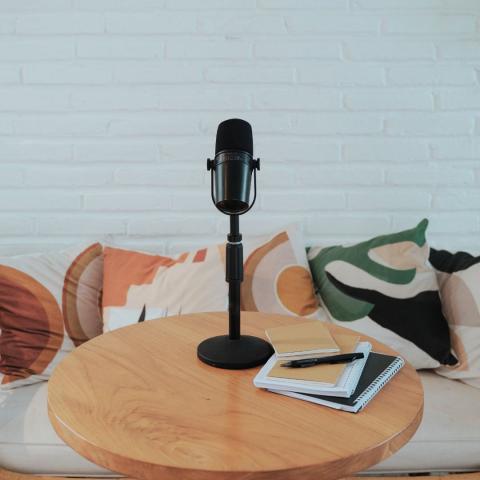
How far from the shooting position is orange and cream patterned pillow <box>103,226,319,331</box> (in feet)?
5.13

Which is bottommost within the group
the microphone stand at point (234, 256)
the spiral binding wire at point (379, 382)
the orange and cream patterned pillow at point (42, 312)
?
the orange and cream patterned pillow at point (42, 312)

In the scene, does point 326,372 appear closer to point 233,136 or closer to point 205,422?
point 205,422

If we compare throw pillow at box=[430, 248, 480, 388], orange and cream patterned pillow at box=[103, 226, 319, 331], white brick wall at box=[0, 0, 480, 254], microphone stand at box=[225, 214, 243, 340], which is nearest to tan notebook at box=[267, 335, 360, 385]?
microphone stand at box=[225, 214, 243, 340]

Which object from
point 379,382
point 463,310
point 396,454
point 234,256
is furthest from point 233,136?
point 463,310

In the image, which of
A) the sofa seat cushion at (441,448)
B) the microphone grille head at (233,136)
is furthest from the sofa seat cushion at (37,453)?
the microphone grille head at (233,136)

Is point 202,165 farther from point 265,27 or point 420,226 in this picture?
point 420,226

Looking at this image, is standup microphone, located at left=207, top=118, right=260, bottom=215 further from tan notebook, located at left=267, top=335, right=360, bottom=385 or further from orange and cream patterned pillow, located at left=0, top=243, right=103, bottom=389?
orange and cream patterned pillow, located at left=0, top=243, right=103, bottom=389

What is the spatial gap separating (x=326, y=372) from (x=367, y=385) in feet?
0.22

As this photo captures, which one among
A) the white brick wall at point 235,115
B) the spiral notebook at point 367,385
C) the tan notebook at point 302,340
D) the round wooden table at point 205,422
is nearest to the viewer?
the round wooden table at point 205,422

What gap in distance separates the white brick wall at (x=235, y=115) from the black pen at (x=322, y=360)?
3.35 feet

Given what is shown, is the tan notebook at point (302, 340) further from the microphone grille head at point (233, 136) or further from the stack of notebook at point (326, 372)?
→ the microphone grille head at point (233, 136)

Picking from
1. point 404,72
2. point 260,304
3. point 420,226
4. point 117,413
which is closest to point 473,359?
point 420,226

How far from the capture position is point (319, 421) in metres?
0.72

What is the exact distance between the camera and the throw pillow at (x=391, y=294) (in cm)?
151
